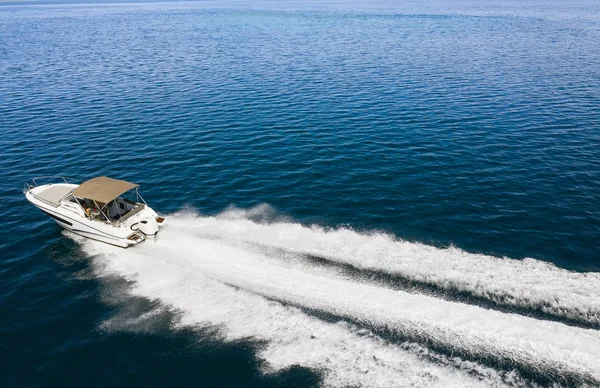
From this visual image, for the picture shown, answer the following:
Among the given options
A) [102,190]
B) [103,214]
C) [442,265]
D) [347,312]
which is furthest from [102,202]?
[442,265]

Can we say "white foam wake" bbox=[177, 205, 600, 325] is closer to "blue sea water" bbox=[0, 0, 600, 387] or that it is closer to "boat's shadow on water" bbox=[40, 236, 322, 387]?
"blue sea water" bbox=[0, 0, 600, 387]

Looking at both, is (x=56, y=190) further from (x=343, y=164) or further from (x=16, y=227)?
(x=343, y=164)

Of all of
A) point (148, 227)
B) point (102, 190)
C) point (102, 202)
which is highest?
point (102, 190)

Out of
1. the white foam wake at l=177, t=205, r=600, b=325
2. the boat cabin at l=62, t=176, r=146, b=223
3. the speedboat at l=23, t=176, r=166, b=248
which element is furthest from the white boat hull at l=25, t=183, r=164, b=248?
the white foam wake at l=177, t=205, r=600, b=325

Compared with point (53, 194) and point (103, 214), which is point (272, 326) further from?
point (53, 194)

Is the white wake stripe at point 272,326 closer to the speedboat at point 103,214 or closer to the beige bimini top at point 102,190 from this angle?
the speedboat at point 103,214

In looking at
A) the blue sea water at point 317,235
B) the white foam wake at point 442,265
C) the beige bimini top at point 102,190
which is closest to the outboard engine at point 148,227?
the blue sea water at point 317,235
